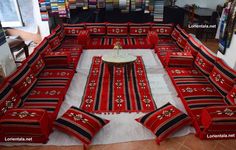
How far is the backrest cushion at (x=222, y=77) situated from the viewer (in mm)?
2888

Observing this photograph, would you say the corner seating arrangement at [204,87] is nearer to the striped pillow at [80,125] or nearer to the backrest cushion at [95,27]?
the striped pillow at [80,125]

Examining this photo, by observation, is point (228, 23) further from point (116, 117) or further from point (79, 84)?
point (79, 84)

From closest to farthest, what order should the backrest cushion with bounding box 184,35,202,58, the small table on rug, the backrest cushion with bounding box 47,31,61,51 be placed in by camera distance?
the small table on rug, the backrest cushion with bounding box 184,35,202,58, the backrest cushion with bounding box 47,31,61,51

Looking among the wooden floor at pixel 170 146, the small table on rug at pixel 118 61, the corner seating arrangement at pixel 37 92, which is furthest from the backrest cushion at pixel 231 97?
the corner seating arrangement at pixel 37 92

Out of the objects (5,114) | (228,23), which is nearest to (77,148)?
(5,114)

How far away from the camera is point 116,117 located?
2.86m

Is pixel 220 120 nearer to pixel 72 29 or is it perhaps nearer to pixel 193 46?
pixel 193 46

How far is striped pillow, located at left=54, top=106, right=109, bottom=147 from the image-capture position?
92.4 inches

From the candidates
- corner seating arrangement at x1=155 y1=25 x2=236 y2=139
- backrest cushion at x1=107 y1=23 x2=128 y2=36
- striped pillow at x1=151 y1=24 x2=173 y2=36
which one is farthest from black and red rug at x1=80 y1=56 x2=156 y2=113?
striped pillow at x1=151 y1=24 x2=173 y2=36

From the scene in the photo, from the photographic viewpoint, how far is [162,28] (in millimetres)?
5652

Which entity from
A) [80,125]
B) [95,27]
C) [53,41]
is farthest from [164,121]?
[95,27]

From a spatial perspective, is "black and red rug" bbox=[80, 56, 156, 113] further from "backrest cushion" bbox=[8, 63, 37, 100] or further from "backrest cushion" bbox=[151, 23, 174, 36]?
"backrest cushion" bbox=[151, 23, 174, 36]

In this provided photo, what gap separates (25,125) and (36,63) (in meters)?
1.61

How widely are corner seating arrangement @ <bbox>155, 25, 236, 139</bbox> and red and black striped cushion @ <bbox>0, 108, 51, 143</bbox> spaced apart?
1.94m
